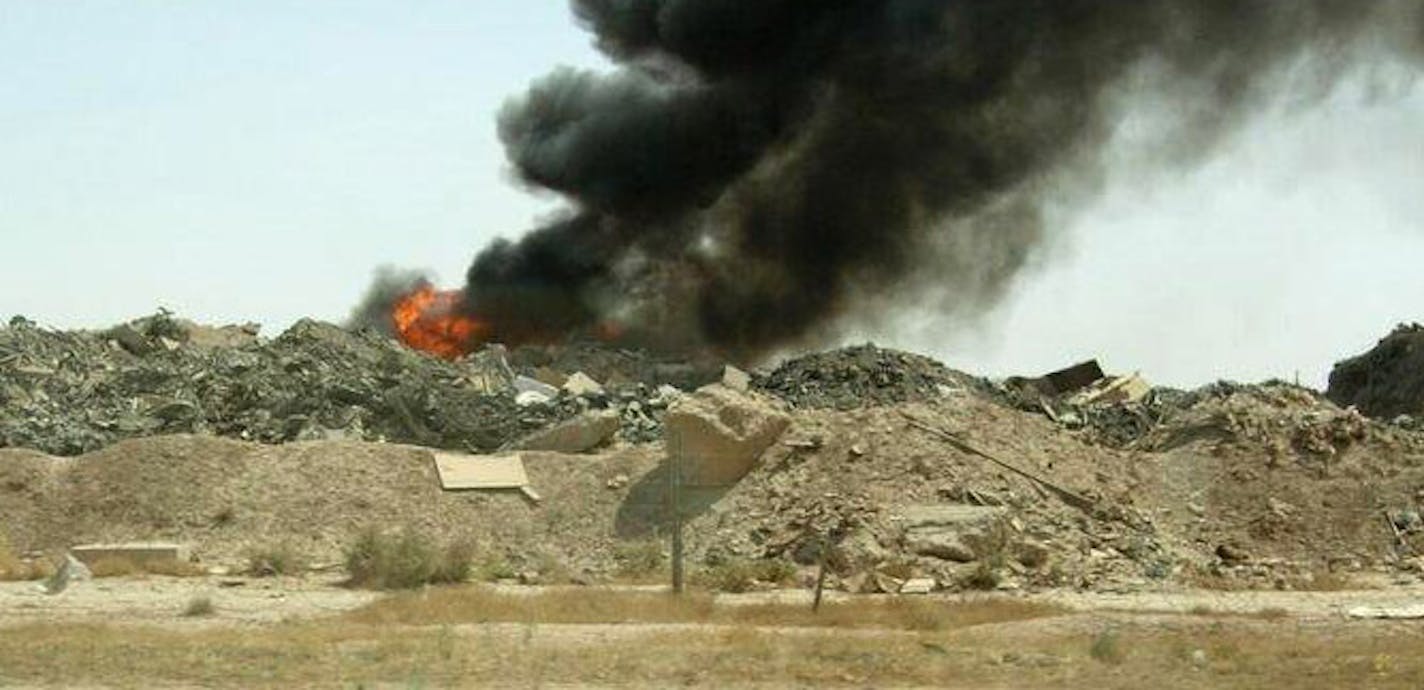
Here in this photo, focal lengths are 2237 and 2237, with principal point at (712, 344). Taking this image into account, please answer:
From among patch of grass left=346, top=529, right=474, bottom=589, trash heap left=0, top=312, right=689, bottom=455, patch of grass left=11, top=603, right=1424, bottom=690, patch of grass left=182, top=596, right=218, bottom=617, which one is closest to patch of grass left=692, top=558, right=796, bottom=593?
patch of grass left=346, top=529, right=474, bottom=589

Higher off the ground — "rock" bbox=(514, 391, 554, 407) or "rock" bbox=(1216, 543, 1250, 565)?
"rock" bbox=(514, 391, 554, 407)

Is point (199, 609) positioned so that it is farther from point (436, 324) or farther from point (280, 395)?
point (436, 324)

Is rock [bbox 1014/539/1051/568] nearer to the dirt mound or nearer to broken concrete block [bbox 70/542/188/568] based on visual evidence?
the dirt mound

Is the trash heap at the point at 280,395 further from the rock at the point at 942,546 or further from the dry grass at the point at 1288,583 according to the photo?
the dry grass at the point at 1288,583

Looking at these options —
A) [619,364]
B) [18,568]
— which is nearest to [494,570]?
[18,568]

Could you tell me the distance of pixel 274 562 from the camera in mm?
30656

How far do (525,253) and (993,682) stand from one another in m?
40.8

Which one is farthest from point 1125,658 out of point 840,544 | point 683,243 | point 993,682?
point 683,243

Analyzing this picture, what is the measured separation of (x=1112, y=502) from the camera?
32719 millimetres

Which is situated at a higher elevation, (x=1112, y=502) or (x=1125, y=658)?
(x=1112, y=502)

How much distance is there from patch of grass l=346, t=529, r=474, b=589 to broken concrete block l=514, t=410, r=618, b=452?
6309 millimetres

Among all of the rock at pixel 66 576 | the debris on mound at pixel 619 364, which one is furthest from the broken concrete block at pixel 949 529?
the debris on mound at pixel 619 364

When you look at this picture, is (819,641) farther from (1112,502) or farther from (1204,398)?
(1204,398)

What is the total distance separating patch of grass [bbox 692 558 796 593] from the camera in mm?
28844
